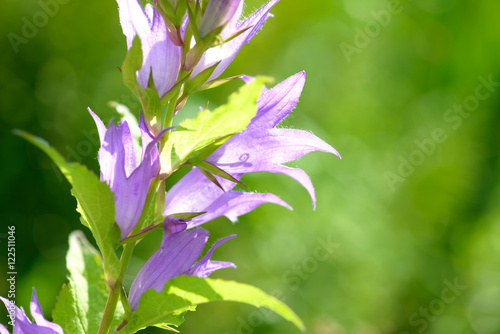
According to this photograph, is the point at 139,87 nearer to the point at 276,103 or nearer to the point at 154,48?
the point at 154,48

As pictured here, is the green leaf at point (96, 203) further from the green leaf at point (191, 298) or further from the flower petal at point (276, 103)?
the flower petal at point (276, 103)

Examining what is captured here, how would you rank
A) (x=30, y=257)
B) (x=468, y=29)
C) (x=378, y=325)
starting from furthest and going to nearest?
(x=468, y=29)
(x=378, y=325)
(x=30, y=257)

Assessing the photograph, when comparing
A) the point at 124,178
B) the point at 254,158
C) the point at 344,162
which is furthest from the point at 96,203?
the point at 344,162

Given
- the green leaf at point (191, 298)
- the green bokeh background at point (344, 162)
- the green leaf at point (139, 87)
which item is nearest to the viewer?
the green leaf at point (191, 298)

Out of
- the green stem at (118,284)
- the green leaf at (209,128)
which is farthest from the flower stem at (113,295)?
the green leaf at (209,128)

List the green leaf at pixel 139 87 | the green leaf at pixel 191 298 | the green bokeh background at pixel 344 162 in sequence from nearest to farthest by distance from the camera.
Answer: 1. the green leaf at pixel 191 298
2. the green leaf at pixel 139 87
3. the green bokeh background at pixel 344 162

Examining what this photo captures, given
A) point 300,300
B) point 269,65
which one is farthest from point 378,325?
point 269,65

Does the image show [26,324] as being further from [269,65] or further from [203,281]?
[269,65]
